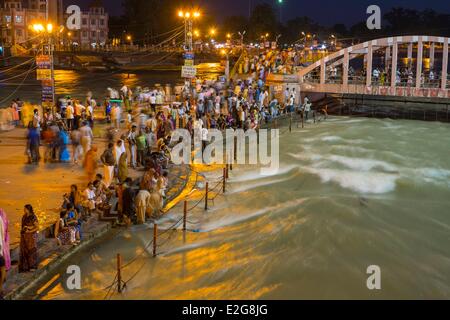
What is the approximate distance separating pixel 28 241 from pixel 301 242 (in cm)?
605

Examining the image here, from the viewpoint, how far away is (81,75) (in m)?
54.7

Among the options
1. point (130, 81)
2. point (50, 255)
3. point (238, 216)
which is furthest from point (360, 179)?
point (130, 81)

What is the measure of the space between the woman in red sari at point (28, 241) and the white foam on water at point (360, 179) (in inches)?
420

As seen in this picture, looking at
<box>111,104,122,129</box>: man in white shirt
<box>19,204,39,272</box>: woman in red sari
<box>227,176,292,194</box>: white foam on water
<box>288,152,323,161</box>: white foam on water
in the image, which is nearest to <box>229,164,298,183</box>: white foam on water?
<box>227,176,292,194</box>: white foam on water

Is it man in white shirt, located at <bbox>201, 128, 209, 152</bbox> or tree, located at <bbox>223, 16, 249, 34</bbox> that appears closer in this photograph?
man in white shirt, located at <bbox>201, 128, 209, 152</bbox>

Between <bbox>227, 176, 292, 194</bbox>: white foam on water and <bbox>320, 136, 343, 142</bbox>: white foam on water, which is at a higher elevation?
<bbox>320, 136, 343, 142</bbox>: white foam on water

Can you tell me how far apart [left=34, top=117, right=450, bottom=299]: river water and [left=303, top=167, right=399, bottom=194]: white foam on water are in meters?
0.04

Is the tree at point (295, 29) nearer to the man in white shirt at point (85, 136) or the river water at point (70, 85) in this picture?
the river water at point (70, 85)

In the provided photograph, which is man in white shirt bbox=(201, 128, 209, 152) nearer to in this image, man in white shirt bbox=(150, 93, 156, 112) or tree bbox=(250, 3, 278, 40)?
man in white shirt bbox=(150, 93, 156, 112)

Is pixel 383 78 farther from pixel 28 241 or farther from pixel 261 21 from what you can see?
pixel 261 21

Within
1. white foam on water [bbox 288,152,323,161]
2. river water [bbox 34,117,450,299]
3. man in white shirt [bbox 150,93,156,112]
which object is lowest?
river water [bbox 34,117,450,299]

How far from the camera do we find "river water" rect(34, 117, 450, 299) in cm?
973

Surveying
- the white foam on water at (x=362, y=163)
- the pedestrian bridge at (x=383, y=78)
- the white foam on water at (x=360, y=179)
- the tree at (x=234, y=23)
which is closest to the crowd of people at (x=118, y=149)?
the white foam on water at (x=360, y=179)

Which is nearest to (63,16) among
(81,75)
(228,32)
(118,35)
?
(118,35)
